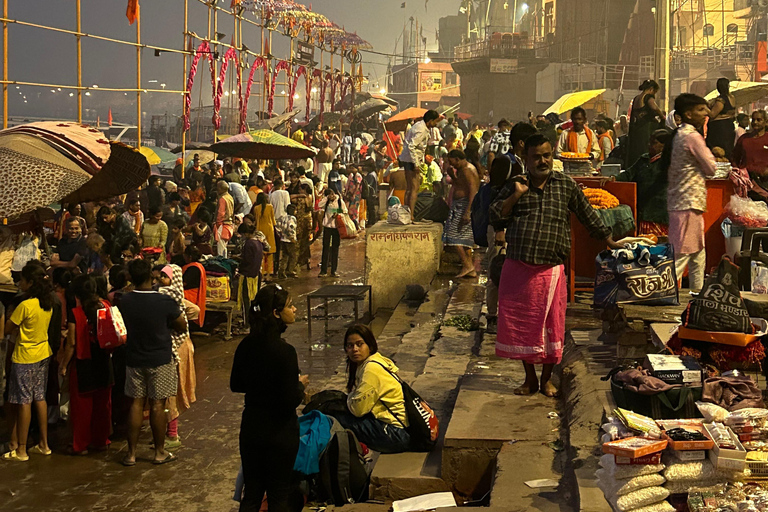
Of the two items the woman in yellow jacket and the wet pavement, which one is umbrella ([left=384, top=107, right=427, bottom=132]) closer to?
the wet pavement

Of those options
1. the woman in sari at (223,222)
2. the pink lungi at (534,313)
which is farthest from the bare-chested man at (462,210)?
the pink lungi at (534,313)

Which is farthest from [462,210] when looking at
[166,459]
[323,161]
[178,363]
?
[323,161]

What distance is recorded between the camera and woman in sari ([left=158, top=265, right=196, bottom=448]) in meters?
7.60

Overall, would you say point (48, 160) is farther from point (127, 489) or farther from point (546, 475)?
point (546, 475)

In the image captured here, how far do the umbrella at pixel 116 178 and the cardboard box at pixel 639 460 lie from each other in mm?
6790

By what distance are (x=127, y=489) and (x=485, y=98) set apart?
194 ft

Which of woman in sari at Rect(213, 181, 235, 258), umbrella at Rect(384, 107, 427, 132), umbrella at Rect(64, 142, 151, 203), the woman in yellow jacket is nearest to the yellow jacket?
the woman in yellow jacket

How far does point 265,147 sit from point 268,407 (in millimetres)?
14254

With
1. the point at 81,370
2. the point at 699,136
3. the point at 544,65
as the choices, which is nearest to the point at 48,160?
the point at 81,370

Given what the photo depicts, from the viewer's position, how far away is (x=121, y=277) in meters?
8.25

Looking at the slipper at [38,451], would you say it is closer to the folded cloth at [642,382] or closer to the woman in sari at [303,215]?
the folded cloth at [642,382]

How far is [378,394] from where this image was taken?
596cm

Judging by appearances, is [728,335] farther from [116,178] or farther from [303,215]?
[303,215]

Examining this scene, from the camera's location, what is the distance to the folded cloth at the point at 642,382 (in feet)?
16.1
